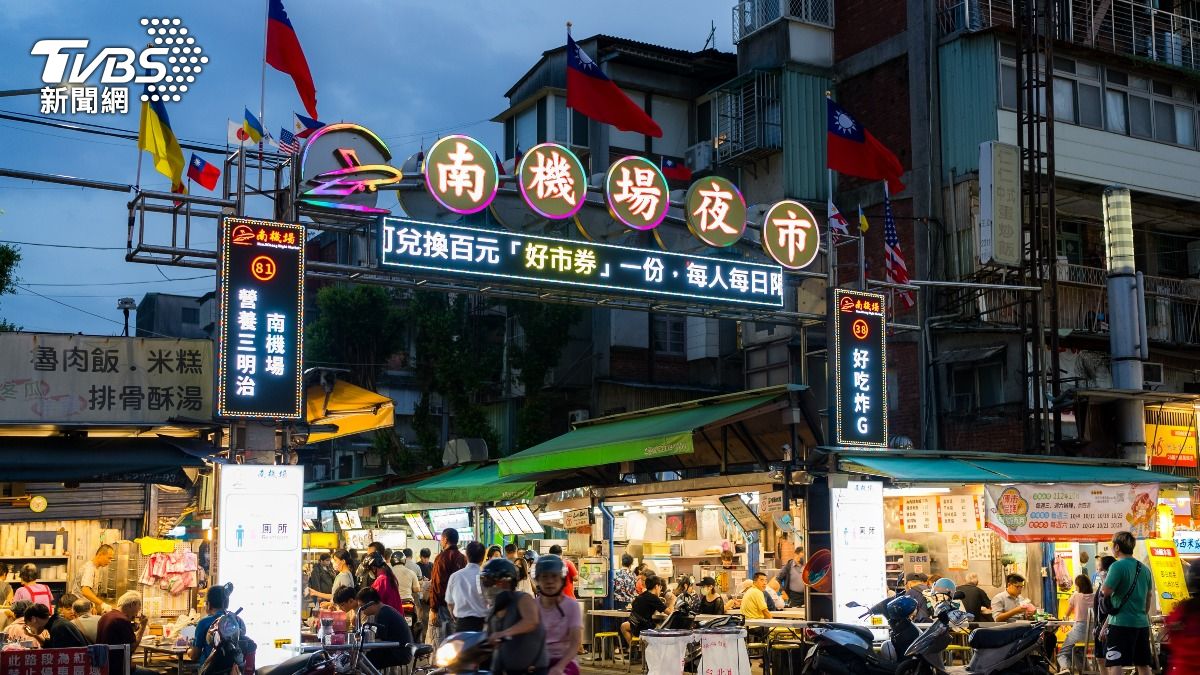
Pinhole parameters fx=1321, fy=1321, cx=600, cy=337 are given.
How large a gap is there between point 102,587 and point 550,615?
38.8ft

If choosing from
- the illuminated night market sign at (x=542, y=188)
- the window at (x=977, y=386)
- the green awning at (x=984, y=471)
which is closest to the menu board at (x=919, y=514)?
the green awning at (x=984, y=471)

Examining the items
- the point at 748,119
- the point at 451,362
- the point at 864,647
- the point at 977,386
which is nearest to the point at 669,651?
the point at 864,647

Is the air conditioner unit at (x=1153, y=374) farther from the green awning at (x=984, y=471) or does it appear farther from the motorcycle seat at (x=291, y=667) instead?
the motorcycle seat at (x=291, y=667)

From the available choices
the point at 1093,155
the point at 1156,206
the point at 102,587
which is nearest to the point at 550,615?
the point at 102,587

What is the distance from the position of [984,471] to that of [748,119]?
14.5m

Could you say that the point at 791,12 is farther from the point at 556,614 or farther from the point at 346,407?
the point at 556,614

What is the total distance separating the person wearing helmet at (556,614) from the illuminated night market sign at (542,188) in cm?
814

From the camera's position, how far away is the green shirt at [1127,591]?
43.5 feet

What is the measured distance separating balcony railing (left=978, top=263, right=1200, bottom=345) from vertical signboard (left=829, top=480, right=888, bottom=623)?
8.17 m

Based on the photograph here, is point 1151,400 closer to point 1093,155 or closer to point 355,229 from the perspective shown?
point 1093,155

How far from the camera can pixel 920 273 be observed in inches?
1049

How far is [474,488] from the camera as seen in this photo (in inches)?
863

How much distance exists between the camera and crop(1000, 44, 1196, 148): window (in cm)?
2677

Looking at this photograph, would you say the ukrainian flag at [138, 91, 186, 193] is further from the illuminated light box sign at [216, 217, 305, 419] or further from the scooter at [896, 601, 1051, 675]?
the scooter at [896, 601, 1051, 675]
